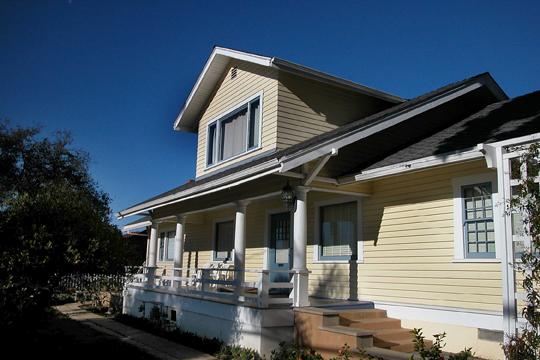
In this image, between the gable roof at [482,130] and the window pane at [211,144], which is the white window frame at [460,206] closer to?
the gable roof at [482,130]

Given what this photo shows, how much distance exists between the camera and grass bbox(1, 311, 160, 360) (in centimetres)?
758

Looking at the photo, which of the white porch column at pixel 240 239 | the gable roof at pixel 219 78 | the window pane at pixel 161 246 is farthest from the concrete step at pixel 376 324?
the window pane at pixel 161 246

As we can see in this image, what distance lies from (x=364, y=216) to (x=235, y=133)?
5674 millimetres

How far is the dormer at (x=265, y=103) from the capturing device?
12422mm

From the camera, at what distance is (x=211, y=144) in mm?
15766

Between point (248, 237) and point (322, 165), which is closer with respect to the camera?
point (322, 165)

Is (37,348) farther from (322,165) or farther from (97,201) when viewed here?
(97,201)

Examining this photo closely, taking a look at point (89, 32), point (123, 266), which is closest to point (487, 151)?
point (123, 266)

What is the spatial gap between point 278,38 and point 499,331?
49.9ft

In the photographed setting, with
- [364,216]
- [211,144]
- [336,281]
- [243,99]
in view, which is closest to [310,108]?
[243,99]

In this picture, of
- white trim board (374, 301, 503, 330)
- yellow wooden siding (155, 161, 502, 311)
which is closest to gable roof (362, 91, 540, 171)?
yellow wooden siding (155, 161, 502, 311)

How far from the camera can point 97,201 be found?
27906 millimetres

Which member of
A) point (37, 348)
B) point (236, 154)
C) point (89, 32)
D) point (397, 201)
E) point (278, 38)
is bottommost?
point (37, 348)

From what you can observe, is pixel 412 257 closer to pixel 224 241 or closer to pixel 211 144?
pixel 224 241
